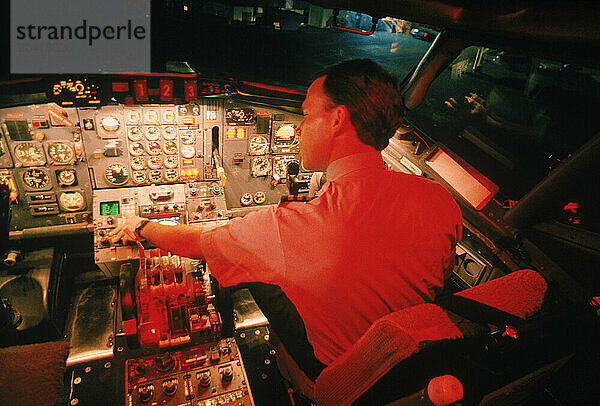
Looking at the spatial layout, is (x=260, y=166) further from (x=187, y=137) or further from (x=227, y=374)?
(x=227, y=374)

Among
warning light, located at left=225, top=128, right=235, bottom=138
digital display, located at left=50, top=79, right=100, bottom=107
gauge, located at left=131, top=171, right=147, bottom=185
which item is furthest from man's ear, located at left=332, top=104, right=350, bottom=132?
gauge, located at left=131, top=171, right=147, bottom=185

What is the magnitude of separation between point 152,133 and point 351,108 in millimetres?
2770

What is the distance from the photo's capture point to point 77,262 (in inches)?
145

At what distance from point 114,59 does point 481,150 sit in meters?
3.59

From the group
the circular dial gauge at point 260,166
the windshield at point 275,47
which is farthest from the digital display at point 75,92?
the windshield at point 275,47

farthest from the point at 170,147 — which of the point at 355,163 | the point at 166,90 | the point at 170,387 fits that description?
the point at 355,163

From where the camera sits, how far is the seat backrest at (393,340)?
0.89 m

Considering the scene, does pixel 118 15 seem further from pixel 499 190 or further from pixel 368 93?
pixel 499 190

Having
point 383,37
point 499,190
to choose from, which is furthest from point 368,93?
point 383,37

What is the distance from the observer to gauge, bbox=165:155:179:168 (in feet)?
11.9

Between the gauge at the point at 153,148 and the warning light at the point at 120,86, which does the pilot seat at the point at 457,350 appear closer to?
the warning light at the point at 120,86

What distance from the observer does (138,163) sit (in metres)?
3.51

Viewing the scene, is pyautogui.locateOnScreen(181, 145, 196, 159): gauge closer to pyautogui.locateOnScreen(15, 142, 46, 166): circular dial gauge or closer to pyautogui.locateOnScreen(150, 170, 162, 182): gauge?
pyautogui.locateOnScreen(150, 170, 162, 182): gauge

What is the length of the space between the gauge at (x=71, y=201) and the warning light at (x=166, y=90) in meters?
1.51
